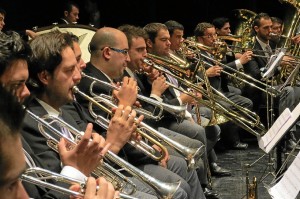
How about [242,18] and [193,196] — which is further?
[242,18]

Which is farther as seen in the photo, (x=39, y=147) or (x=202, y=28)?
(x=202, y=28)

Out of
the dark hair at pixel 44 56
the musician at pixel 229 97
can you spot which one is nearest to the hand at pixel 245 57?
the musician at pixel 229 97

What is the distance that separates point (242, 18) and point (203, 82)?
2.82 m

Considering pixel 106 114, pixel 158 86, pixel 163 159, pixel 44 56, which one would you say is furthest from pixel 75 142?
pixel 158 86

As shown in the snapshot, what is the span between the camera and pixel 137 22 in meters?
9.60

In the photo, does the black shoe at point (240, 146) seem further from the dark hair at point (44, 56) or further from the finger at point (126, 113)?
the dark hair at point (44, 56)

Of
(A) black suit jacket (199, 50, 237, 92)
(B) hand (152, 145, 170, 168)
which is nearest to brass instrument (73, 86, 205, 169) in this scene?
(B) hand (152, 145, 170, 168)

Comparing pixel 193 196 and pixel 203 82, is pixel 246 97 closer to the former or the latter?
pixel 203 82

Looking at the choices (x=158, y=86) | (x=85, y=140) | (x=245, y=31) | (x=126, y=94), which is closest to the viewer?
(x=85, y=140)

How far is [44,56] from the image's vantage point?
2.78 metres

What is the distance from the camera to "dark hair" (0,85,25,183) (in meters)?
1.06

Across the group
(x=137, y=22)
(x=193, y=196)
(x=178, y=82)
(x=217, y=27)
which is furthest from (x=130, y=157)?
(x=137, y=22)

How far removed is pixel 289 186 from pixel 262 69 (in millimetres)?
3702

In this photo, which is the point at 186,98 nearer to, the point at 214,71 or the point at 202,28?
the point at 214,71
